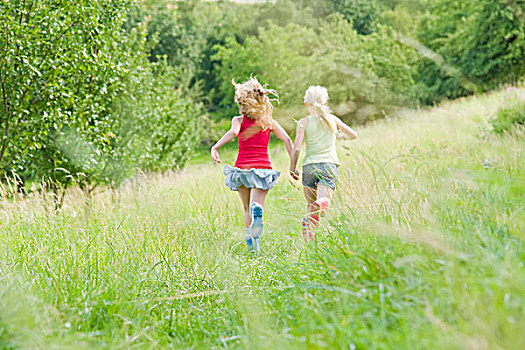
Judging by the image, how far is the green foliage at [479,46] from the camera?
21938mm

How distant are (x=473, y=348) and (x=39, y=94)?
759cm

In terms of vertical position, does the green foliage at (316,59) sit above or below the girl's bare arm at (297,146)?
above

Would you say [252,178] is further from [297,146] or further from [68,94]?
[68,94]

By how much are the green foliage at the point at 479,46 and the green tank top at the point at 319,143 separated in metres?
15.1

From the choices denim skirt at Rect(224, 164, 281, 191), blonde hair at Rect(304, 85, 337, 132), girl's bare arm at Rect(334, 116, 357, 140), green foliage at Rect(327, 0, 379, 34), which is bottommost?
denim skirt at Rect(224, 164, 281, 191)

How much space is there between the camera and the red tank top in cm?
541

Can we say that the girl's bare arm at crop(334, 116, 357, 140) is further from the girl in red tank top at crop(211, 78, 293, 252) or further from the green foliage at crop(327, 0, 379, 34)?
the green foliage at crop(327, 0, 379, 34)

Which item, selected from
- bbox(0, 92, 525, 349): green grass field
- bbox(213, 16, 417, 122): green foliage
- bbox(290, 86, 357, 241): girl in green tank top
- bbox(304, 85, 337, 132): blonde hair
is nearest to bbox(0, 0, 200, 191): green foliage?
bbox(0, 92, 525, 349): green grass field

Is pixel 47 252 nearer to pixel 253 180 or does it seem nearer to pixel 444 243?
pixel 253 180

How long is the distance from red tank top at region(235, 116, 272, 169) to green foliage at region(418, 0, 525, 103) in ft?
50.9

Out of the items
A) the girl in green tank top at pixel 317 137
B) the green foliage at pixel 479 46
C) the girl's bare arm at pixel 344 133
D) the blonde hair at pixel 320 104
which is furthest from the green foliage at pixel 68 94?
the green foliage at pixel 479 46

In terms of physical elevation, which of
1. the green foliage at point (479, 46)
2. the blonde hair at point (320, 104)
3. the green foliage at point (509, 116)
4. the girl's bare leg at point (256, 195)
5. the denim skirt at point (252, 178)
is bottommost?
the girl's bare leg at point (256, 195)

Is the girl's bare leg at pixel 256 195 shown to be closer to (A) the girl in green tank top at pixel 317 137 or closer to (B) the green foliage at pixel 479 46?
(A) the girl in green tank top at pixel 317 137

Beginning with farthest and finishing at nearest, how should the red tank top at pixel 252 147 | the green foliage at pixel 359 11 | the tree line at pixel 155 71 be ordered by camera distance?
the green foliage at pixel 359 11 → the tree line at pixel 155 71 → the red tank top at pixel 252 147
